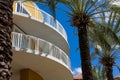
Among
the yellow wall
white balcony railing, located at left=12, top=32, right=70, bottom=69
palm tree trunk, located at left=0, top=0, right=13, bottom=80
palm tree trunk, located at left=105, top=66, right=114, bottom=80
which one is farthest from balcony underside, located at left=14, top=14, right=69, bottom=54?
palm tree trunk, located at left=0, top=0, right=13, bottom=80

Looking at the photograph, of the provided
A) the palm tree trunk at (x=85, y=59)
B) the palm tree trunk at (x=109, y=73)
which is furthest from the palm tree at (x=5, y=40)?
the palm tree trunk at (x=109, y=73)

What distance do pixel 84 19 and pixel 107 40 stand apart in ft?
20.6

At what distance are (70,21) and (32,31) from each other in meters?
5.55

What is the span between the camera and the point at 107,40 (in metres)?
19.5

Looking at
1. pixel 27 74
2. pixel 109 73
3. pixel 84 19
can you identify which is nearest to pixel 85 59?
pixel 84 19

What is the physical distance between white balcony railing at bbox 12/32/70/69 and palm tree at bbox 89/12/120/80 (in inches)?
101

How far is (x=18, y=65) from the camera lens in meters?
16.3

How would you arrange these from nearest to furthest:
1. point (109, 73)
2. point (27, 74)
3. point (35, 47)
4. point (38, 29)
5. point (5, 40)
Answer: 1. point (5, 40)
2. point (35, 47)
3. point (27, 74)
4. point (109, 73)
5. point (38, 29)

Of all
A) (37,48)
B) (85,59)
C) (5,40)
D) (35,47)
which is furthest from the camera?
(37,48)

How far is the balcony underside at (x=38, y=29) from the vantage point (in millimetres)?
17580

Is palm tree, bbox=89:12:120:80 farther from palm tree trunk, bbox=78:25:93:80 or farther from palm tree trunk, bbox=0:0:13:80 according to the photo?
palm tree trunk, bbox=0:0:13:80

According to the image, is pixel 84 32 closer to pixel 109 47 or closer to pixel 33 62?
pixel 33 62

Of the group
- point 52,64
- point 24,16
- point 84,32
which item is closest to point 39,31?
point 24,16

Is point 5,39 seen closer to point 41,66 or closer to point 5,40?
point 5,40
